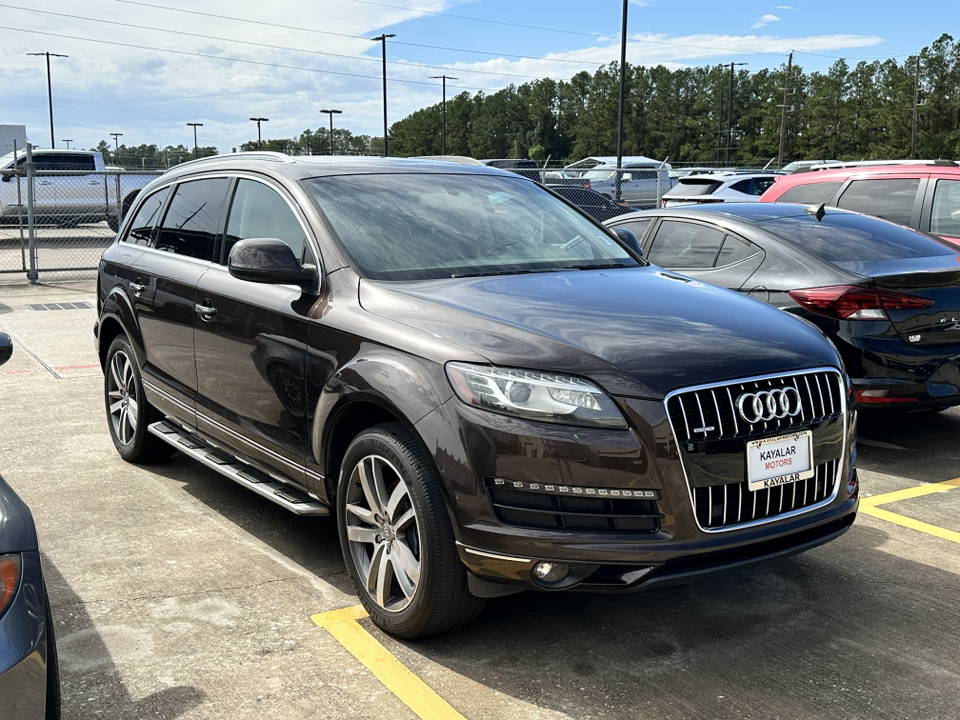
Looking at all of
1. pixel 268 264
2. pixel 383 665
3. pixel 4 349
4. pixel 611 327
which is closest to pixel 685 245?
pixel 611 327

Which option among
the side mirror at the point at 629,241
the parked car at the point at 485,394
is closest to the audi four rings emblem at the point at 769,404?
the parked car at the point at 485,394

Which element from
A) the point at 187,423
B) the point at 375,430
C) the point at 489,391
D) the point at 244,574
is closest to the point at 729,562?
the point at 489,391

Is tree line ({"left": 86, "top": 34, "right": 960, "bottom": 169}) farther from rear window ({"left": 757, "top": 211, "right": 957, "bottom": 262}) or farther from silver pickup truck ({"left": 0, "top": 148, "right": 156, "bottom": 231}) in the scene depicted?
rear window ({"left": 757, "top": 211, "right": 957, "bottom": 262})

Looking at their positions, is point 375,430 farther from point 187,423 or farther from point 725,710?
point 187,423

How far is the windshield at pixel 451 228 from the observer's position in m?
4.14

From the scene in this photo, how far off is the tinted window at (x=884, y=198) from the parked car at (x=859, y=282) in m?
2.02

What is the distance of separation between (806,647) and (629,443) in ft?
3.78

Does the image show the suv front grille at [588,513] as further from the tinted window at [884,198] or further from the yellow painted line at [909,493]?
the tinted window at [884,198]

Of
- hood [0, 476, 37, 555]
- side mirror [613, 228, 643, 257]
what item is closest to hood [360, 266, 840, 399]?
side mirror [613, 228, 643, 257]

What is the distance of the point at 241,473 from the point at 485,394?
6.03 ft

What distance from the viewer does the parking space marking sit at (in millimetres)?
4789

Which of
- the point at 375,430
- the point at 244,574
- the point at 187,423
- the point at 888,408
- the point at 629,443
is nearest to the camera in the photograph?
the point at 629,443

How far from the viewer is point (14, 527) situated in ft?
7.90

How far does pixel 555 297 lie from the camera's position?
12.5 feet
